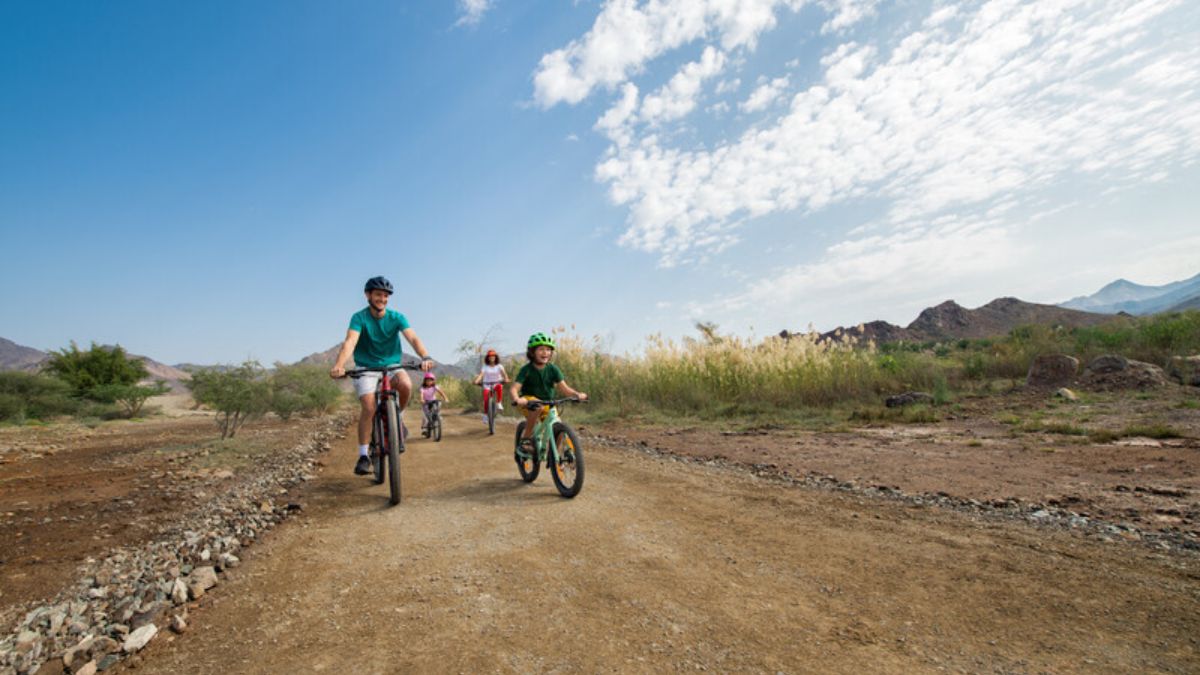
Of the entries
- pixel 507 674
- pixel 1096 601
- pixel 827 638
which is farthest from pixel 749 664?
pixel 1096 601

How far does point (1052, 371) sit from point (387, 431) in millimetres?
15289

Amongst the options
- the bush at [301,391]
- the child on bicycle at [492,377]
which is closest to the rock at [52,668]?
the child on bicycle at [492,377]

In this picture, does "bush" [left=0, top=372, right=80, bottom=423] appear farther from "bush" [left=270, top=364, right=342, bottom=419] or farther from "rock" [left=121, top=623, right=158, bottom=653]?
"rock" [left=121, top=623, right=158, bottom=653]

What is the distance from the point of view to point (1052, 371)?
1254 centimetres

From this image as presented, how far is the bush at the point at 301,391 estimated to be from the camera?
614 inches

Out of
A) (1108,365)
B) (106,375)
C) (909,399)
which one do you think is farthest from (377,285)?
(106,375)

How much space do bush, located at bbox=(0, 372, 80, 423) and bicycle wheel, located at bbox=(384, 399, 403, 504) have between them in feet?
66.7

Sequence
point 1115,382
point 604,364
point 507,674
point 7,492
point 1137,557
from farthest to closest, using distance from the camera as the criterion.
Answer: point 604,364
point 1115,382
point 7,492
point 1137,557
point 507,674

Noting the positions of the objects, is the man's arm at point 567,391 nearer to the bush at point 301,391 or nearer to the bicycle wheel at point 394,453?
the bicycle wheel at point 394,453

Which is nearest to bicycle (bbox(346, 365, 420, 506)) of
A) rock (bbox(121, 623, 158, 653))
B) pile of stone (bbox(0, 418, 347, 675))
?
pile of stone (bbox(0, 418, 347, 675))

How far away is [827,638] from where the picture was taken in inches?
96.3

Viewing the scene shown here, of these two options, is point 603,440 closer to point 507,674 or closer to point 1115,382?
point 507,674

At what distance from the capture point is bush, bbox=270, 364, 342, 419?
15598 millimetres

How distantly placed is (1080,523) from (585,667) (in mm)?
4051
